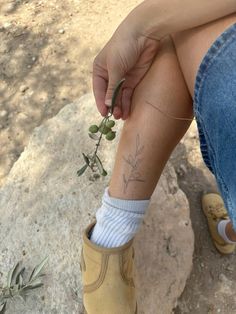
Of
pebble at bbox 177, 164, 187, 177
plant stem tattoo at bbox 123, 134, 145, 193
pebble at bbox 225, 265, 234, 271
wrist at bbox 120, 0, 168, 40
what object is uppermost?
wrist at bbox 120, 0, 168, 40

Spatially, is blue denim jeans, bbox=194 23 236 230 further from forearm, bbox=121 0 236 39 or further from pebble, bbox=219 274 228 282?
pebble, bbox=219 274 228 282

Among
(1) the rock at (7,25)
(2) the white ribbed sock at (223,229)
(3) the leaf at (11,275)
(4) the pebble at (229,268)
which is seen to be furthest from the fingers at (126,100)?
(1) the rock at (7,25)

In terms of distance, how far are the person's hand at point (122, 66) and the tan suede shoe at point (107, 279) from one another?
408 mm

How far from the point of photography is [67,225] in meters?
1.70

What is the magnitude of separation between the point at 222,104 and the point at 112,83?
1.18 feet

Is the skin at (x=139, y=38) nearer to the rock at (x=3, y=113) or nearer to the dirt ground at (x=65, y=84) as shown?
the dirt ground at (x=65, y=84)

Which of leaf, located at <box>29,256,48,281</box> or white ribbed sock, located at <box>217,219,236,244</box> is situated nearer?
leaf, located at <box>29,256,48,281</box>

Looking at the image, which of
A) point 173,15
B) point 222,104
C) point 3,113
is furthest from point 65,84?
point 222,104

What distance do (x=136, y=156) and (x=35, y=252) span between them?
580mm

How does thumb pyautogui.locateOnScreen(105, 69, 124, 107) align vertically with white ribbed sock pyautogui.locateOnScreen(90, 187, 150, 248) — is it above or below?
above

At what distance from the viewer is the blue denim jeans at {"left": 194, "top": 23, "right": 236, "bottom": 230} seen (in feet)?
3.24

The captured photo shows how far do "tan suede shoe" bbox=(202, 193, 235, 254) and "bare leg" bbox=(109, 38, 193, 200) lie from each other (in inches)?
24.9

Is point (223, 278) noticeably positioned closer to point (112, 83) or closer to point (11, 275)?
point (11, 275)

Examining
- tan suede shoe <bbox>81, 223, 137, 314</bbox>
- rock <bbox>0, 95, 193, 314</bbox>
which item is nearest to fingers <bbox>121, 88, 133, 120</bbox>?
tan suede shoe <bbox>81, 223, 137, 314</bbox>
